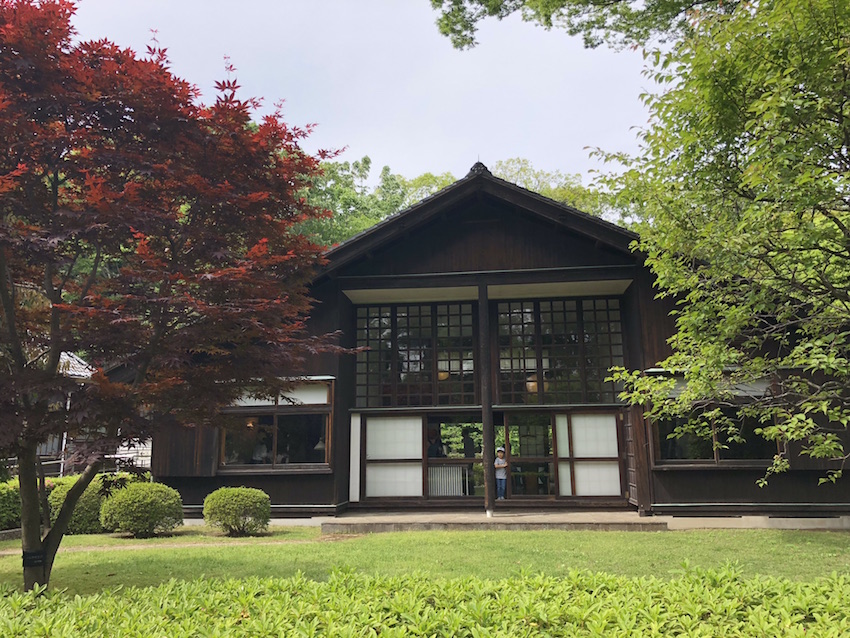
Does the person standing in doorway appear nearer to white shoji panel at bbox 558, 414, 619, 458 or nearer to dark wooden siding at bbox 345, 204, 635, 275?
white shoji panel at bbox 558, 414, 619, 458

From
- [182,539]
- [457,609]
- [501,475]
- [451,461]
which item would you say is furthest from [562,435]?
[457,609]

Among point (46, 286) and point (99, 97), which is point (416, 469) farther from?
point (99, 97)

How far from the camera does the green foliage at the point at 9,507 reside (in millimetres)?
12609

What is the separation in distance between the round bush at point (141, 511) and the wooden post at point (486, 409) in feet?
19.7

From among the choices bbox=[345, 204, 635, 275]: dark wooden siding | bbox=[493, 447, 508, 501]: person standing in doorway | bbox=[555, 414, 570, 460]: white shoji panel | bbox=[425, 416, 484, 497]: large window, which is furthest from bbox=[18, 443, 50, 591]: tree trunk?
bbox=[555, 414, 570, 460]: white shoji panel

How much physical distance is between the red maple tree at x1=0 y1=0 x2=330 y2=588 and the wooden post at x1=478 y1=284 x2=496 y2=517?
6331mm

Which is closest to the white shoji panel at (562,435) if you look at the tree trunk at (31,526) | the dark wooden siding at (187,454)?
the dark wooden siding at (187,454)

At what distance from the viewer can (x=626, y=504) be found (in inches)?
521

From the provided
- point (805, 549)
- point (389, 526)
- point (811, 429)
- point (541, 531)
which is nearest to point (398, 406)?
point (389, 526)

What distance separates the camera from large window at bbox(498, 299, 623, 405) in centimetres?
1398

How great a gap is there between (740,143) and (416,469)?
33.2 ft

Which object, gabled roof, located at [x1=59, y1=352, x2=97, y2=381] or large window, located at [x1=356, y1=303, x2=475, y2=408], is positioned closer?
gabled roof, located at [x1=59, y1=352, x2=97, y2=381]

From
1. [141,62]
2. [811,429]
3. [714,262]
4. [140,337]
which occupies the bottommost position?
[811,429]

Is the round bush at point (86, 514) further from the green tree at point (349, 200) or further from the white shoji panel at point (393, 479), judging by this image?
the green tree at point (349, 200)
